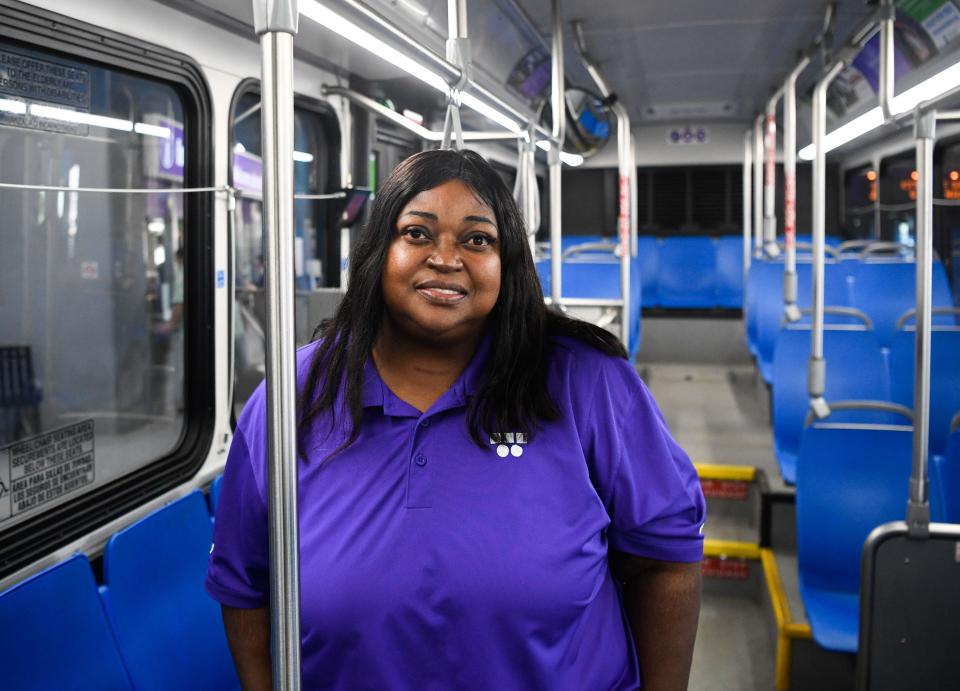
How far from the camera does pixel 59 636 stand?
2158mm

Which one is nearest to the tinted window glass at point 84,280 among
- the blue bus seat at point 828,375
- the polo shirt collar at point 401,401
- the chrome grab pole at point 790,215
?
the polo shirt collar at point 401,401

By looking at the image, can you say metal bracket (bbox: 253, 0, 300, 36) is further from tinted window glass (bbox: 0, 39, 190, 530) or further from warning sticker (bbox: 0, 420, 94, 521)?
warning sticker (bbox: 0, 420, 94, 521)

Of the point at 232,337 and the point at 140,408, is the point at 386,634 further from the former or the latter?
the point at 140,408

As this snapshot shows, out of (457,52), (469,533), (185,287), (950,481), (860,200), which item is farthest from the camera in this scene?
(860,200)

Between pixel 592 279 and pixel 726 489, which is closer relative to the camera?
pixel 726 489

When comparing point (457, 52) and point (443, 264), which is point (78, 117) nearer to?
point (457, 52)

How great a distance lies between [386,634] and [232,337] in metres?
2.40

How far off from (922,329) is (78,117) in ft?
8.52

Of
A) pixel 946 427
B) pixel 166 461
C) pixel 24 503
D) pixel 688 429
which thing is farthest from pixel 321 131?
pixel 946 427

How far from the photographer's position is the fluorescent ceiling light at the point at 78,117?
2.52 meters

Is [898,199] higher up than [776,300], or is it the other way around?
[898,199]

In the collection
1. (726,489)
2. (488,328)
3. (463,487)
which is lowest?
(726,489)

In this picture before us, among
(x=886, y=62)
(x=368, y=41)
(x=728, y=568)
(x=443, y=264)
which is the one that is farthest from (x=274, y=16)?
(x=728, y=568)

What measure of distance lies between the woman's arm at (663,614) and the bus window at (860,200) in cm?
780
